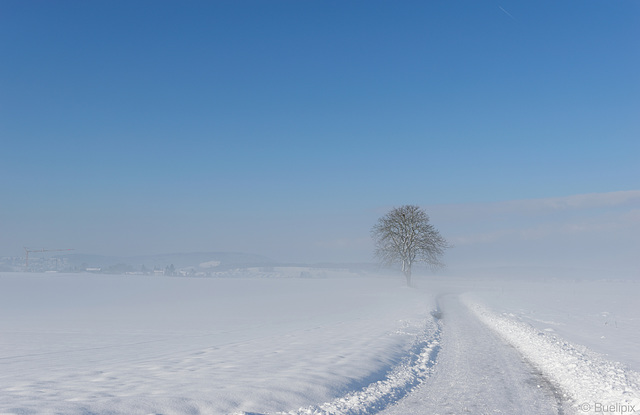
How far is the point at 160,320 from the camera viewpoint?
3070cm

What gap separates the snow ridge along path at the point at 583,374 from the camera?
27.5 ft

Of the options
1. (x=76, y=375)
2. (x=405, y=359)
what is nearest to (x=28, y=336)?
(x=76, y=375)

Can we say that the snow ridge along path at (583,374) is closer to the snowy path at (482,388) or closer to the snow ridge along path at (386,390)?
the snowy path at (482,388)

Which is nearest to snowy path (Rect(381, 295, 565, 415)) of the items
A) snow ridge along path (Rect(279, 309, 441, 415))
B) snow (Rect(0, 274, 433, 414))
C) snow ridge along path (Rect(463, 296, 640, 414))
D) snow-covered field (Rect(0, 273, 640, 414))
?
snow-covered field (Rect(0, 273, 640, 414))

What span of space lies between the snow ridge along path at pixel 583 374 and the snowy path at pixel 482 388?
42 cm

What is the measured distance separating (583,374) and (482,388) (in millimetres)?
3317

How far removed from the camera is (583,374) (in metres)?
10.9

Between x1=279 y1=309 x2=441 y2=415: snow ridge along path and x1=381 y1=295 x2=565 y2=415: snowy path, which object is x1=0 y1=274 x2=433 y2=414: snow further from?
x1=381 y1=295 x2=565 y2=415: snowy path

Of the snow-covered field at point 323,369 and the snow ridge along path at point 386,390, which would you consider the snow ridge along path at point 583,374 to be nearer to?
the snow-covered field at point 323,369

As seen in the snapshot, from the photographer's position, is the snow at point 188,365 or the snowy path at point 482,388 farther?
the snow at point 188,365

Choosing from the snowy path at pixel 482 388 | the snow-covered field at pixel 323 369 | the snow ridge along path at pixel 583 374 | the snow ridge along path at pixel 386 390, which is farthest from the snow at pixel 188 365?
the snow ridge along path at pixel 583 374

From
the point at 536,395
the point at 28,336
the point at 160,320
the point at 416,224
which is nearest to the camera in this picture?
the point at 536,395

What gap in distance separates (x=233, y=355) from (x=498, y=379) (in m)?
8.10

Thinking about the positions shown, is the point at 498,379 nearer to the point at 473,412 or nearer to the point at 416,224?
the point at 473,412
